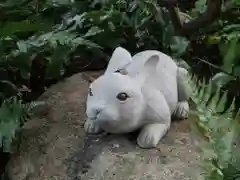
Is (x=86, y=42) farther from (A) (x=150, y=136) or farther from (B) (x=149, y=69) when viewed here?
(A) (x=150, y=136)

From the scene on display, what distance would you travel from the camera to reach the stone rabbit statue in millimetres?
1313

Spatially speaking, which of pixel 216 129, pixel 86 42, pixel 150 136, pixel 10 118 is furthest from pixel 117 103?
pixel 86 42

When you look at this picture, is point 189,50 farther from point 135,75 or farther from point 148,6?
point 135,75

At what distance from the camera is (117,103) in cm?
131

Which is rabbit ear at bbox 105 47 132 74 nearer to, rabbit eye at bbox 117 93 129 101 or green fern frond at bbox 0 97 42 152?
rabbit eye at bbox 117 93 129 101

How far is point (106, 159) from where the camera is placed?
54.0 inches

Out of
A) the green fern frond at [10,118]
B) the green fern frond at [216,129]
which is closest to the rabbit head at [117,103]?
the green fern frond at [216,129]

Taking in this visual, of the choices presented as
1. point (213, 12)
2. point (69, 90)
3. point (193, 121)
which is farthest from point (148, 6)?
point (193, 121)

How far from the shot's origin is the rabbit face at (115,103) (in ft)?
4.28

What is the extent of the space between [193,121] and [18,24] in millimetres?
590

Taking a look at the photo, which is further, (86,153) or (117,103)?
(86,153)

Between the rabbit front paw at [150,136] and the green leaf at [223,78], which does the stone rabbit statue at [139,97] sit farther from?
the green leaf at [223,78]

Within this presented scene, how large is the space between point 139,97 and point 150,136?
106 mm

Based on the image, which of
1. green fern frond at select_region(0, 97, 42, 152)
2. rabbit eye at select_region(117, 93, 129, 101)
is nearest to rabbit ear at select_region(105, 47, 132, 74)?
rabbit eye at select_region(117, 93, 129, 101)
